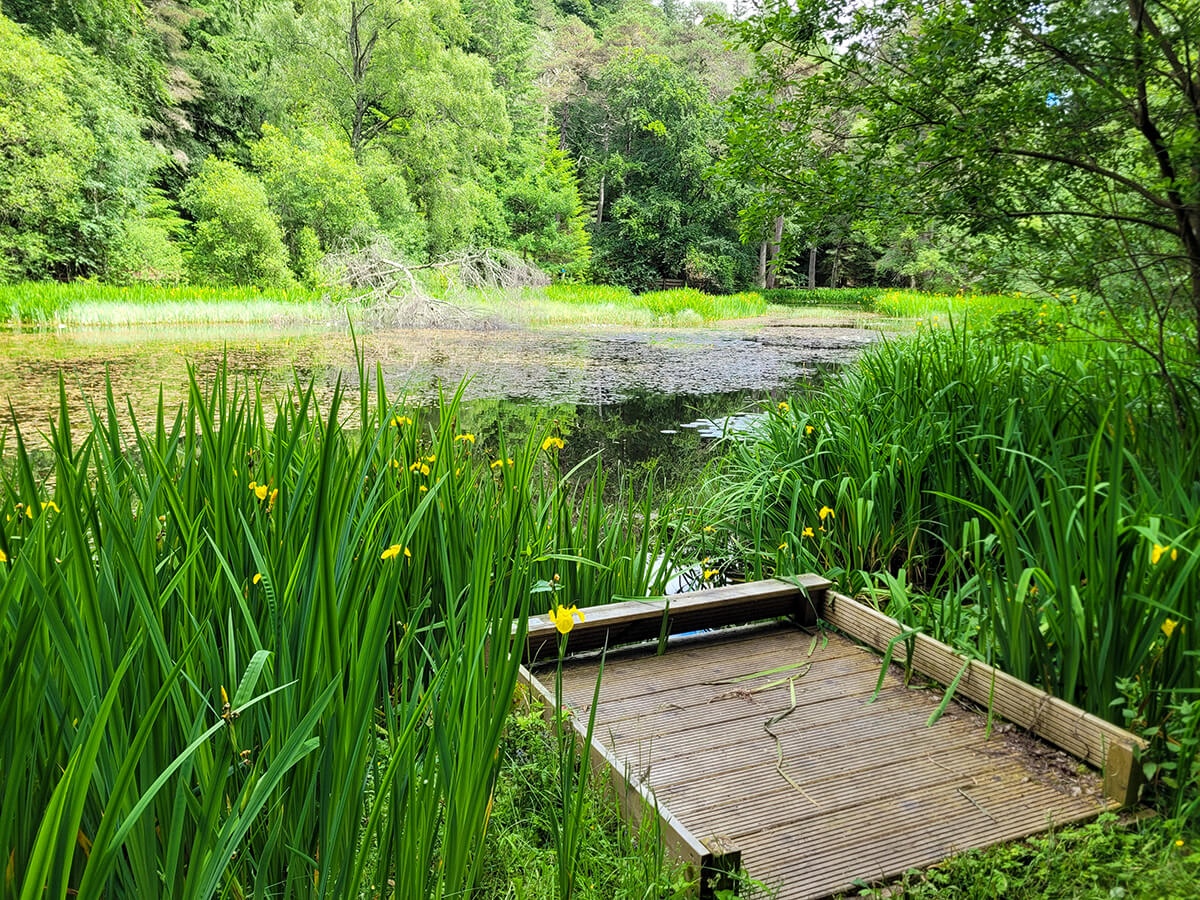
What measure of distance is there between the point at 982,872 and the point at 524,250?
968 inches

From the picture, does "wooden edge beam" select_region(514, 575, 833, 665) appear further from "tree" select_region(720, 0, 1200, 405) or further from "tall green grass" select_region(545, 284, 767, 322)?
"tall green grass" select_region(545, 284, 767, 322)

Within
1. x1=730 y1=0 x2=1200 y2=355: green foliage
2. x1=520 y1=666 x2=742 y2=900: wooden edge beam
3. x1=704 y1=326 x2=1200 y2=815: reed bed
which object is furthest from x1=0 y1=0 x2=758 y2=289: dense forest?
x1=520 y1=666 x2=742 y2=900: wooden edge beam

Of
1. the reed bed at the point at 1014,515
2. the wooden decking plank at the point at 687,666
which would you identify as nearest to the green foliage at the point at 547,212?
the reed bed at the point at 1014,515

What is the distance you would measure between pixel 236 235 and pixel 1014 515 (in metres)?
15.7

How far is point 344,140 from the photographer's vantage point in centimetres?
1797

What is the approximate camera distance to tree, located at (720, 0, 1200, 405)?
2578 mm

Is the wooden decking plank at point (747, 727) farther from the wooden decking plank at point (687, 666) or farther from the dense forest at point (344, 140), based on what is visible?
the dense forest at point (344, 140)

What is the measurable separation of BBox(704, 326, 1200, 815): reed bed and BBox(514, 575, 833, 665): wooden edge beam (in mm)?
261

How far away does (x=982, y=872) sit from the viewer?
1.26 meters

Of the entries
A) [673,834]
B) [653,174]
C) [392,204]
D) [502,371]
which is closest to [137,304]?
[502,371]

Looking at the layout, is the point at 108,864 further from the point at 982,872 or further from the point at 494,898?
the point at 982,872

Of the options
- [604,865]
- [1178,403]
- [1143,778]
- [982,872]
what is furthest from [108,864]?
[1178,403]

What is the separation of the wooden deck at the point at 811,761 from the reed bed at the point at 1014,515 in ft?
0.44

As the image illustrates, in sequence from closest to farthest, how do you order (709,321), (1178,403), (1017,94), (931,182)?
(1178,403)
(1017,94)
(931,182)
(709,321)
